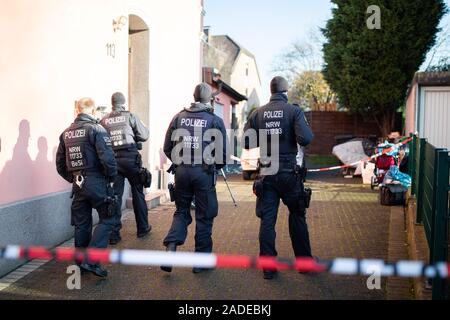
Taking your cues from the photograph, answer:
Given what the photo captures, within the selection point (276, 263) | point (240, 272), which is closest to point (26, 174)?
point (240, 272)

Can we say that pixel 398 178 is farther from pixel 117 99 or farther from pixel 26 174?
pixel 26 174

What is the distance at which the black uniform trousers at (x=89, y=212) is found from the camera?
500 cm

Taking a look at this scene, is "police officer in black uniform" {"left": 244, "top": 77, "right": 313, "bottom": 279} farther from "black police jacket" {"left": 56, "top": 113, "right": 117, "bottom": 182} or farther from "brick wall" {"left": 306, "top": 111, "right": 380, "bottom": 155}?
"brick wall" {"left": 306, "top": 111, "right": 380, "bottom": 155}

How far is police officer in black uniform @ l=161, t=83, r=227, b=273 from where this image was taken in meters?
5.15

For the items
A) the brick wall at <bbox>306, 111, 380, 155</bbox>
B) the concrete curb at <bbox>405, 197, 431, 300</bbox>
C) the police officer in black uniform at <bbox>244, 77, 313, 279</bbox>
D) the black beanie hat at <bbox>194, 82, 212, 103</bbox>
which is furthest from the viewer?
the brick wall at <bbox>306, 111, 380, 155</bbox>

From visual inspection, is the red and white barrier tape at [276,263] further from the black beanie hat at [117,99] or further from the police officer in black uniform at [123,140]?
the black beanie hat at [117,99]

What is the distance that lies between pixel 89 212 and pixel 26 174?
0.97 metres

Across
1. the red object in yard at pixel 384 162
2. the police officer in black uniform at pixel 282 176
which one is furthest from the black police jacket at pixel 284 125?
the red object in yard at pixel 384 162

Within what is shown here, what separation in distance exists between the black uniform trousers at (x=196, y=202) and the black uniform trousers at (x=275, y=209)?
1.81 ft

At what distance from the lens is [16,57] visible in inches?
204

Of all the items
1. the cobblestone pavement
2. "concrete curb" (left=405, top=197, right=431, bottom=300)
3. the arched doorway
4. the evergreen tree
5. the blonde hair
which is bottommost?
the cobblestone pavement

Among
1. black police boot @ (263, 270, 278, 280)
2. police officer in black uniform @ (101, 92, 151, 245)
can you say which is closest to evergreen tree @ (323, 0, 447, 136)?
police officer in black uniform @ (101, 92, 151, 245)

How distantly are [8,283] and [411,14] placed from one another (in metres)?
16.7

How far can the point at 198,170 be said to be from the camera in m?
5.13
